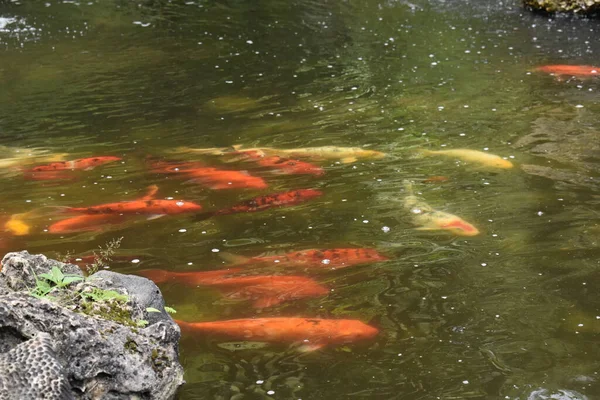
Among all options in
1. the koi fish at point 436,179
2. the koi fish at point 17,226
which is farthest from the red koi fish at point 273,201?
the koi fish at point 17,226

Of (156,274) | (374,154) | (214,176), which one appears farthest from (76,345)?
(374,154)

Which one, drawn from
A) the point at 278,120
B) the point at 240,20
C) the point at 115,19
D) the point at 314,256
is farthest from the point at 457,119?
the point at 115,19

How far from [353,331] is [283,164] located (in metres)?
4.55

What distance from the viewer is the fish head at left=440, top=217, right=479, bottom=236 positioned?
27.7ft

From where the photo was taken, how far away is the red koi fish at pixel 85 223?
8797mm

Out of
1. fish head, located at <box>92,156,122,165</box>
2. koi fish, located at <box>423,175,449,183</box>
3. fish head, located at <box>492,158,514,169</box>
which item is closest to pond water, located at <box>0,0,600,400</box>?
koi fish, located at <box>423,175,449,183</box>

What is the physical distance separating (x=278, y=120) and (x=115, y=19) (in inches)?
345

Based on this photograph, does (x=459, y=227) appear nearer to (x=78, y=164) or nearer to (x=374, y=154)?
(x=374, y=154)

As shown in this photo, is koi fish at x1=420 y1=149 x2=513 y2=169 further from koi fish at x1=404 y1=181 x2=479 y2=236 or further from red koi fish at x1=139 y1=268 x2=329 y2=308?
red koi fish at x1=139 y1=268 x2=329 y2=308

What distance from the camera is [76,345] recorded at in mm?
4730

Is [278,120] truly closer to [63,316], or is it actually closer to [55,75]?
[55,75]

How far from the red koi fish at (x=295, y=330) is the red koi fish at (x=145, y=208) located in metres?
2.74

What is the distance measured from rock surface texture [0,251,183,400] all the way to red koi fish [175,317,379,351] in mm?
977

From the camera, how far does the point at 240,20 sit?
1964 cm
